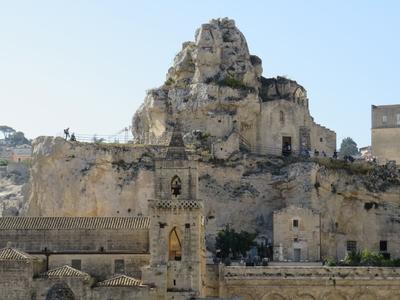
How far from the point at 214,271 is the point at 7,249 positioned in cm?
1466

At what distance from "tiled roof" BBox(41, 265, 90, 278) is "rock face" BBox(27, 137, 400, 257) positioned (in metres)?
17.5

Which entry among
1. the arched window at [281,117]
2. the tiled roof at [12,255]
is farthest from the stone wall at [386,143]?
the tiled roof at [12,255]

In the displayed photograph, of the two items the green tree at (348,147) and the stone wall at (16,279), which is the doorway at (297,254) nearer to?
the stone wall at (16,279)

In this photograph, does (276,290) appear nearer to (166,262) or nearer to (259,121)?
(166,262)

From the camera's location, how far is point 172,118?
80.6m

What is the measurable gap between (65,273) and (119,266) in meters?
4.33

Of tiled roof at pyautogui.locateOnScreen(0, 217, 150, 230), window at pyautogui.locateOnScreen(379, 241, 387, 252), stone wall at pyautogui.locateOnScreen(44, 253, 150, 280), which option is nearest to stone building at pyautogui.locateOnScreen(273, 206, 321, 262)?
window at pyautogui.locateOnScreen(379, 241, 387, 252)

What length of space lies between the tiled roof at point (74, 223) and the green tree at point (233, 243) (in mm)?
10537

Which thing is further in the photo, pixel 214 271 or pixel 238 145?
pixel 238 145

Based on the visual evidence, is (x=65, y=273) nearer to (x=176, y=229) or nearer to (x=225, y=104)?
(x=176, y=229)

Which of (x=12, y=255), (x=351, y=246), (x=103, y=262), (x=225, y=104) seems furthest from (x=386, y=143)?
(x=12, y=255)

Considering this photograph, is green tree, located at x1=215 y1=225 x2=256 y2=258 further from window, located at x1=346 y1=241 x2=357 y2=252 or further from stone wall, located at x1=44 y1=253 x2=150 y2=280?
stone wall, located at x1=44 y1=253 x2=150 y2=280

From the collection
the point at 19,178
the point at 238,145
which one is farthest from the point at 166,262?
the point at 19,178

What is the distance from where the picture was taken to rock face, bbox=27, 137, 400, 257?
75.9m
